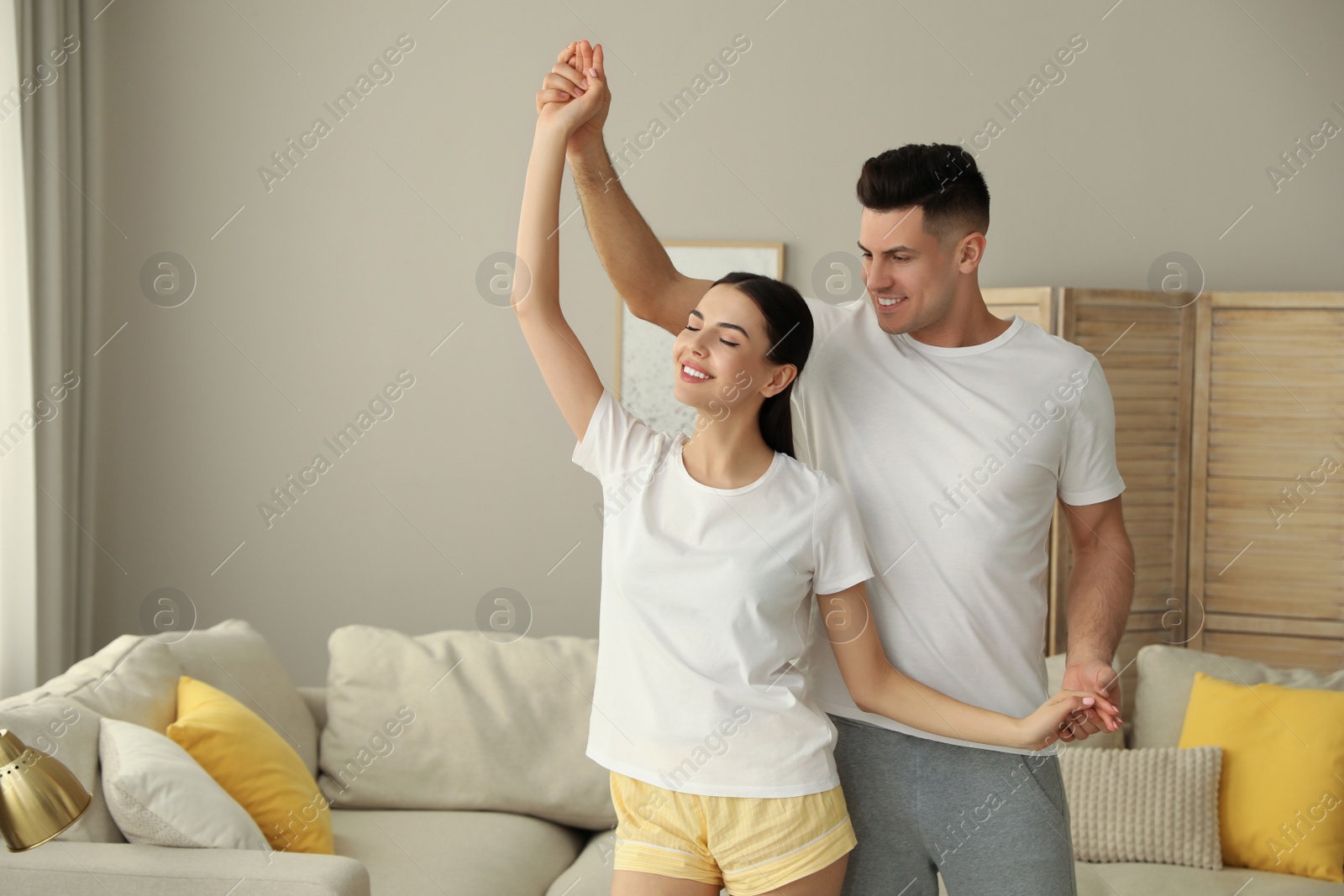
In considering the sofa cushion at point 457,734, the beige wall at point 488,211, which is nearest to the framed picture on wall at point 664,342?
the beige wall at point 488,211

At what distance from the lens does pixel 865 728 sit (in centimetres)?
146

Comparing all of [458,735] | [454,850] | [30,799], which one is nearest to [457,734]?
[458,735]

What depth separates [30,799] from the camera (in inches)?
51.8

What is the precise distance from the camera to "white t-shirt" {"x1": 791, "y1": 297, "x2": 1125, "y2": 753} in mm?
1417

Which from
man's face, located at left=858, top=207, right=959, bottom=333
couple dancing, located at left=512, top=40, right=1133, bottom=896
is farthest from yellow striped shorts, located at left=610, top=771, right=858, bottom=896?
man's face, located at left=858, top=207, right=959, bottom=333

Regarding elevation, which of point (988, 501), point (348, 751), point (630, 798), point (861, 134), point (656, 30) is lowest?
point (348, 751)

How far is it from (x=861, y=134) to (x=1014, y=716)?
10.1ft

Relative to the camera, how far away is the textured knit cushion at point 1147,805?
262cm

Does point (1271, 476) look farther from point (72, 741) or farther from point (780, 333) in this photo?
point (72, 741)

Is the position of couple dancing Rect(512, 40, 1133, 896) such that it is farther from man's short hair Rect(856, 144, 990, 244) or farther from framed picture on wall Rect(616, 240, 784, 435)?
framed picture on wall Rect(616, 240, 784, 435)

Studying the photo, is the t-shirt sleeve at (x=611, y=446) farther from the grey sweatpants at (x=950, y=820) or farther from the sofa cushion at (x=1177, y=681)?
the sofa cushion at (x=1177, y=681)

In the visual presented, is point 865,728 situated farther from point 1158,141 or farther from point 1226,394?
point 1158,141

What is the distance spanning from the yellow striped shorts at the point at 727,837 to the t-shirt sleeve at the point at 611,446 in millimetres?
383

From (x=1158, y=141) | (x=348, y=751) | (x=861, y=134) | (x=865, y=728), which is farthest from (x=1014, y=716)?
(x=1158, y=141)
